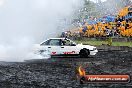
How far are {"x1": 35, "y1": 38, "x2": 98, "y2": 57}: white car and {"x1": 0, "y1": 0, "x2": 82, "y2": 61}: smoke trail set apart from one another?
738 millimetres

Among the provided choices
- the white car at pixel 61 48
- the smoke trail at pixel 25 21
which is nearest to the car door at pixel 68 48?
the white car at pixel 61 48

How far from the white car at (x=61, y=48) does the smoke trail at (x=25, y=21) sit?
29.0 inches

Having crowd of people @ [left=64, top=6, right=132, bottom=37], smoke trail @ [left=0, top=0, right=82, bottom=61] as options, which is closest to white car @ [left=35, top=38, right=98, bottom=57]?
smoke trail @ [left=0, top=0, right=82, bottom=61]

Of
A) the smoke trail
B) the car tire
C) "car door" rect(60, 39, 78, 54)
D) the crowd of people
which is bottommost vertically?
the car tire

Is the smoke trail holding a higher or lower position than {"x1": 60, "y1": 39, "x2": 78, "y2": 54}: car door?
higher

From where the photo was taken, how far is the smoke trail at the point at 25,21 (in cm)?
2396

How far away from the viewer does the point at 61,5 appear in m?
23.4

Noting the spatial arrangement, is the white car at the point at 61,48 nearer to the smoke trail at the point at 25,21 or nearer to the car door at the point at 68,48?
the car door at the point at 68,48

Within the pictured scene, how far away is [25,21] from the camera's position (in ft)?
85.3

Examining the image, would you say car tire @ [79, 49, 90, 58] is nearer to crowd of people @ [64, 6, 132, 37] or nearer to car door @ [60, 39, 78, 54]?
car door @ [60, 39, 78, 54]

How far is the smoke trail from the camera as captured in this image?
24.0 meters

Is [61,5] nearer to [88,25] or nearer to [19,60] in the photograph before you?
[19,60]

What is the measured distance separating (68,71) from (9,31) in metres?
8.61

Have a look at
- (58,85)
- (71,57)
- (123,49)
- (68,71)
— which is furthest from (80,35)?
(58,85)
